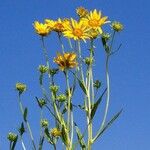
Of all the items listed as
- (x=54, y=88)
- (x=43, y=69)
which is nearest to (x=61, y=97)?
(x=54, y=88)

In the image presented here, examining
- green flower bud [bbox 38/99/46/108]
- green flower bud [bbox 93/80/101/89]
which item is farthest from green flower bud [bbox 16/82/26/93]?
green flower bud [bbox 93/80/101/89]

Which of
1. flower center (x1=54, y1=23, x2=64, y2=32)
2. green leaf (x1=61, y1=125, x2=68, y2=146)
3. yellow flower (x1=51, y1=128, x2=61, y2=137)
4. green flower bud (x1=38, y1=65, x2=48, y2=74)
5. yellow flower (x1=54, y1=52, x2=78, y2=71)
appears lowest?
green leaf (x1=61, y1=125, x2=68, y2=146)

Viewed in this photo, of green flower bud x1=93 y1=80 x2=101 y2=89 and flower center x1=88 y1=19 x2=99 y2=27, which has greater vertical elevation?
flower center x1=88 y1=19 x2=99 y2=27

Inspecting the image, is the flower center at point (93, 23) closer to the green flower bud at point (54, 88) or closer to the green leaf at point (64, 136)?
the green flower bud at point (54, 88)

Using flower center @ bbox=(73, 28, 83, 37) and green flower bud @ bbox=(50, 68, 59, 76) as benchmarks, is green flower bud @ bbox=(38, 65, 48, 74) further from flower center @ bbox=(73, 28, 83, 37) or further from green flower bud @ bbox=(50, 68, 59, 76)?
flower center @ bbox=(73, 28, 83, 37)

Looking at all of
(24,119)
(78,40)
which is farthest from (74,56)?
(24,119)

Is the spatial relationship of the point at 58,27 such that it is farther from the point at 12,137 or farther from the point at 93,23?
the point at 12,137

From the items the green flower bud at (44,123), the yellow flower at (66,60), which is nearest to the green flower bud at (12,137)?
the green flower bud at (44,123)
